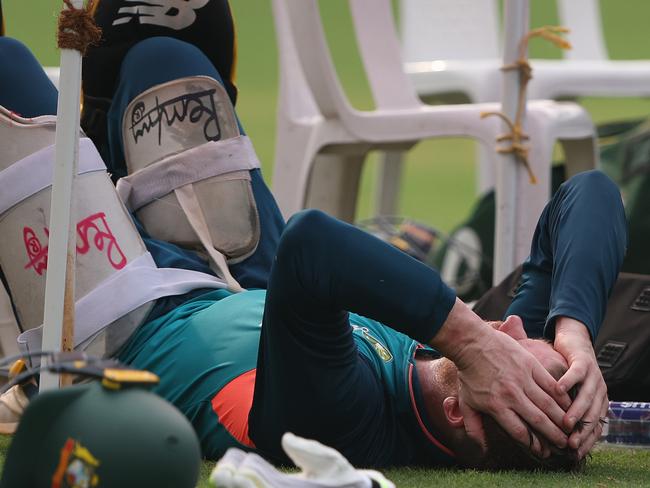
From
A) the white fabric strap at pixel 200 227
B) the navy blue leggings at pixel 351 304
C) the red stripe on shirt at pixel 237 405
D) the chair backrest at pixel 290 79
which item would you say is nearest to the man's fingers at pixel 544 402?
the navy blue leggings at pixel 351 304

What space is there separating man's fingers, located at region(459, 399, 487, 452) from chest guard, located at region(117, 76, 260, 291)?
615mm

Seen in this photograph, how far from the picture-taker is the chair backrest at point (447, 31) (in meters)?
5.11

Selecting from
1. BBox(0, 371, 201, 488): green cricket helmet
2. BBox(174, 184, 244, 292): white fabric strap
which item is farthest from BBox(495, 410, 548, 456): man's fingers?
BBox(174, 184, 244, 292): white fabric strap

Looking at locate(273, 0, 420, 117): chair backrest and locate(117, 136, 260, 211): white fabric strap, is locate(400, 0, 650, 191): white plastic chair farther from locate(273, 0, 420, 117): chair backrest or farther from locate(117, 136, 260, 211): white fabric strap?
locate(117, 136, 260, 211): white fabric strap

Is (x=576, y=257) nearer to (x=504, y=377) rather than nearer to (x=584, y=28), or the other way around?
(x=504, y=377)

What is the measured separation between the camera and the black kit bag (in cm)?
235

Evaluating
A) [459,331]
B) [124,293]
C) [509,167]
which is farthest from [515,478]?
[509,167]

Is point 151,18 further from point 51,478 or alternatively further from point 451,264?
point 451,264

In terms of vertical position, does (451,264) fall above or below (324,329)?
below

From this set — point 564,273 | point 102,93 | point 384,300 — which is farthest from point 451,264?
point 384,300

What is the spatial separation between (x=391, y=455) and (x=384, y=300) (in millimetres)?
327

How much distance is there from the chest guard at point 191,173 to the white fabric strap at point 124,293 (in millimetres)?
119

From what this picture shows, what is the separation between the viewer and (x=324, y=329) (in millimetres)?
1782

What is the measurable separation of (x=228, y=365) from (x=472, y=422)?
39cm
